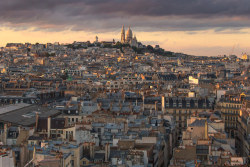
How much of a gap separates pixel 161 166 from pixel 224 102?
78.9ft

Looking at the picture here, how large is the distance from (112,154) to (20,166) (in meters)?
5.55

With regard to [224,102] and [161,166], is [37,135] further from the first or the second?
[224,102]

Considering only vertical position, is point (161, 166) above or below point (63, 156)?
below

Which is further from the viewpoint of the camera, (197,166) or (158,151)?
(158,151)

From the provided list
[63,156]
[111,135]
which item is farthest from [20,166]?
[111,135]

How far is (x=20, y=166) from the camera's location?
3025 cm

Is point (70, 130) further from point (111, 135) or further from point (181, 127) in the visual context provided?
point (181, 127)

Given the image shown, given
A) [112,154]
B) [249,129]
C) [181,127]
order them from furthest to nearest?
[181,127]
[249,129]
[112,154]

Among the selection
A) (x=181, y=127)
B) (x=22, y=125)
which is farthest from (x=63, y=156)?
(x=181, y=127)

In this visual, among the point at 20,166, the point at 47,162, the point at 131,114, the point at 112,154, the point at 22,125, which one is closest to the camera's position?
the point at 47,162

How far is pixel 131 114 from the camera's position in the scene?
4931 cm

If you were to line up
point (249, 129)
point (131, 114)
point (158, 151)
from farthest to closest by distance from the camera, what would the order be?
point (131, 114), point (249, 129), point (158, 151)

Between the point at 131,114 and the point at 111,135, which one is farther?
the point at 131,114

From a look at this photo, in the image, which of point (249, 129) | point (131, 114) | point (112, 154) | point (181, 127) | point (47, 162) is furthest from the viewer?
point (181, 127)
